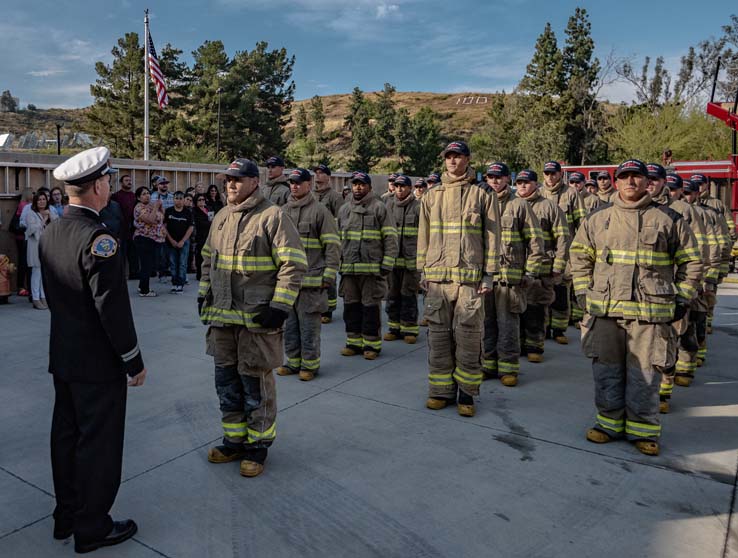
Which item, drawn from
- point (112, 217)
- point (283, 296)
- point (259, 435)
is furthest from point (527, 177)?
point (112, 217)

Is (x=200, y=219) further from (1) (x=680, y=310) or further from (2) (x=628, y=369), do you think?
(1) (x=680, y=310)

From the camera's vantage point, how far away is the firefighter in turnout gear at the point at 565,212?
25.8 feet

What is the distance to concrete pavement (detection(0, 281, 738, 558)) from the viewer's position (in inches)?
126

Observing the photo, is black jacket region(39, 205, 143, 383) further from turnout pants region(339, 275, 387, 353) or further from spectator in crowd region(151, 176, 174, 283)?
spectator in crowd region(151, 176, 174, 283)

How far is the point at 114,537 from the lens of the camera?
3.13m

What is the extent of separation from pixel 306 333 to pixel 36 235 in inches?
229

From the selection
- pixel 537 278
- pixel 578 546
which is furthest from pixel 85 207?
pixel 537 278

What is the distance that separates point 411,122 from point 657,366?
2036 inches

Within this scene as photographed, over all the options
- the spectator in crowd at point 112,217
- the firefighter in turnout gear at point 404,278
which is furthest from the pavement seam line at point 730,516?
the spectator in crowd at point 112,217

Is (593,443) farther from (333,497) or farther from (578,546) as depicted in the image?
(333,497)

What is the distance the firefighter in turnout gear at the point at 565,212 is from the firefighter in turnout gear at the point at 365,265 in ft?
7.77

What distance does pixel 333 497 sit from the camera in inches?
144

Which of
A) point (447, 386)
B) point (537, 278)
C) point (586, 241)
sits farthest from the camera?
point (537, 278)

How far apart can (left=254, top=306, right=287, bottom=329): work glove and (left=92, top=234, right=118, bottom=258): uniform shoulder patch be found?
3.47 ft
